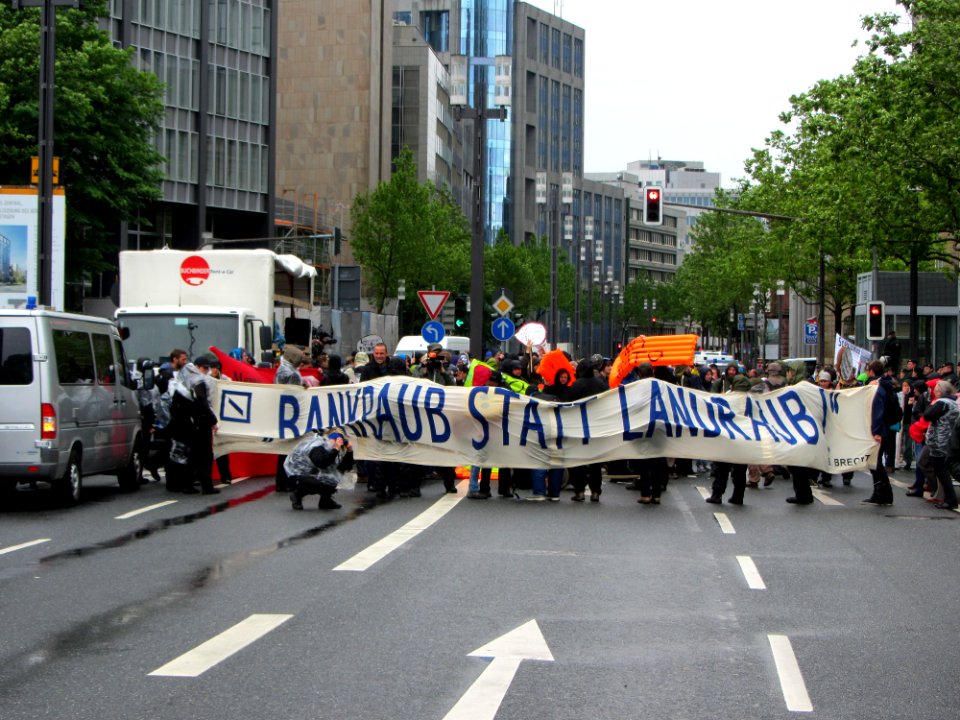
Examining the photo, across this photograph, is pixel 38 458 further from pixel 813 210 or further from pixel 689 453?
pixel 813 210

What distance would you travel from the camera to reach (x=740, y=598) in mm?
11117

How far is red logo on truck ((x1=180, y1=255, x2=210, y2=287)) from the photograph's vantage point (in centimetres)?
2684

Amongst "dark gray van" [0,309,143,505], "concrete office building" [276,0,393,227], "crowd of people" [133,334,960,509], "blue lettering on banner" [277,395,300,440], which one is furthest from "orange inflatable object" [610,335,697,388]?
"concrete office building" [276,0,393,227]

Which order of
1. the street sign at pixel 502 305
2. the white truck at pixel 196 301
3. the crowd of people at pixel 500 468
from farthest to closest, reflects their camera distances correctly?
the street sign at pixel 502 305, the white truck at pixel 196 301, the crowd of people at pixel 500 468

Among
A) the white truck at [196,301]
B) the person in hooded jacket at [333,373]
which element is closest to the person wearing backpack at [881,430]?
the person in hooded jacket at [333,373]

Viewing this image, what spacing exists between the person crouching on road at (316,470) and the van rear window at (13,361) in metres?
3.17

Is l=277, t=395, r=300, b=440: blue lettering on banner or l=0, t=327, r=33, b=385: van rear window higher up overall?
l=0, t=327, r=33, b=385: van rear window

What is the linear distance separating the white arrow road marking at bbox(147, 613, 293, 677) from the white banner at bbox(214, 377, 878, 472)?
9667 millimetres

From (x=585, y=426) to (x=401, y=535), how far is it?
512cm

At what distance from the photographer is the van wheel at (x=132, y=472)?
19844mm

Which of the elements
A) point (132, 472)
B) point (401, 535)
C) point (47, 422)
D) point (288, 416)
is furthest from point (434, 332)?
point (401, 535)

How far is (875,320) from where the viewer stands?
3512cm

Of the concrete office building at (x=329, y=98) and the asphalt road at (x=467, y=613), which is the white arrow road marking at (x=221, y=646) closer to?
the asphalt road at (x=467, y=613)

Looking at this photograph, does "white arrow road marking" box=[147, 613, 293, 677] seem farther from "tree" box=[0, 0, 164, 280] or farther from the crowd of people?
"tree" box=[0, 0, 164, 280]
